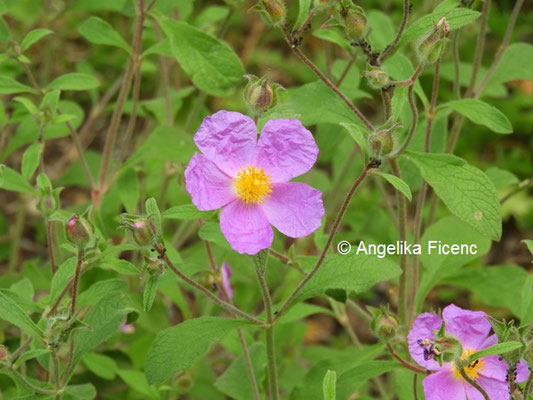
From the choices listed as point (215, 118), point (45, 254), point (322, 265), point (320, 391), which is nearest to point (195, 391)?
point (320, 391)

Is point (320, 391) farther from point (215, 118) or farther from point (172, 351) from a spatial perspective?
point (215, 118)

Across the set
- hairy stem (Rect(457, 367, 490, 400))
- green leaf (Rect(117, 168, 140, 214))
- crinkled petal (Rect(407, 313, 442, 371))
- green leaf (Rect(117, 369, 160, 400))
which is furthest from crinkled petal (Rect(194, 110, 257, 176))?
green leaf (Rect(117, 369, 160, 400))

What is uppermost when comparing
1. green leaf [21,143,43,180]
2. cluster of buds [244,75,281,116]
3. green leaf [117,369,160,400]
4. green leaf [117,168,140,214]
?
cluster of buds [244,75,281,116]

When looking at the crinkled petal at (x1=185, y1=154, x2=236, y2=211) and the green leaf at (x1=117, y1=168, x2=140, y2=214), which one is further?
the green leaf at (x1=117, y1=168, x2=140, y2=214)

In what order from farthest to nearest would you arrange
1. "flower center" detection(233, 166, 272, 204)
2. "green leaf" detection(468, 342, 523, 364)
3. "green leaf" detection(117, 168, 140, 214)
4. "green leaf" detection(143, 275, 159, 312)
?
"green leaf" detection(117, 168, 140, 214) < "flower center" detection(233, 166, 272, 204) < "green leaf" detection(143, 275, 159, 312) < "green leaf" detection(468, 342, 523, 364)

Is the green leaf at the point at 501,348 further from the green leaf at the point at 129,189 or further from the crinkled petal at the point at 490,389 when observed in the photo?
the green leaf at the point at 129,189

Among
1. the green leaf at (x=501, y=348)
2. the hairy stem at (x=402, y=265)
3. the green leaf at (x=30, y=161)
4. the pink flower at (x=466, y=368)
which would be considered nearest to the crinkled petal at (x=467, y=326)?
the pink flower at (x=466, y=368)

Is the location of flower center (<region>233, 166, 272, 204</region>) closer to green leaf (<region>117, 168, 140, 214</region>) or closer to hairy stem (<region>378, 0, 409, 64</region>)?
hairy stem (<region>378, 0, 409, 64</region>)

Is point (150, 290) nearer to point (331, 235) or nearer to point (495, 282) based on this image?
point (331, 235)
